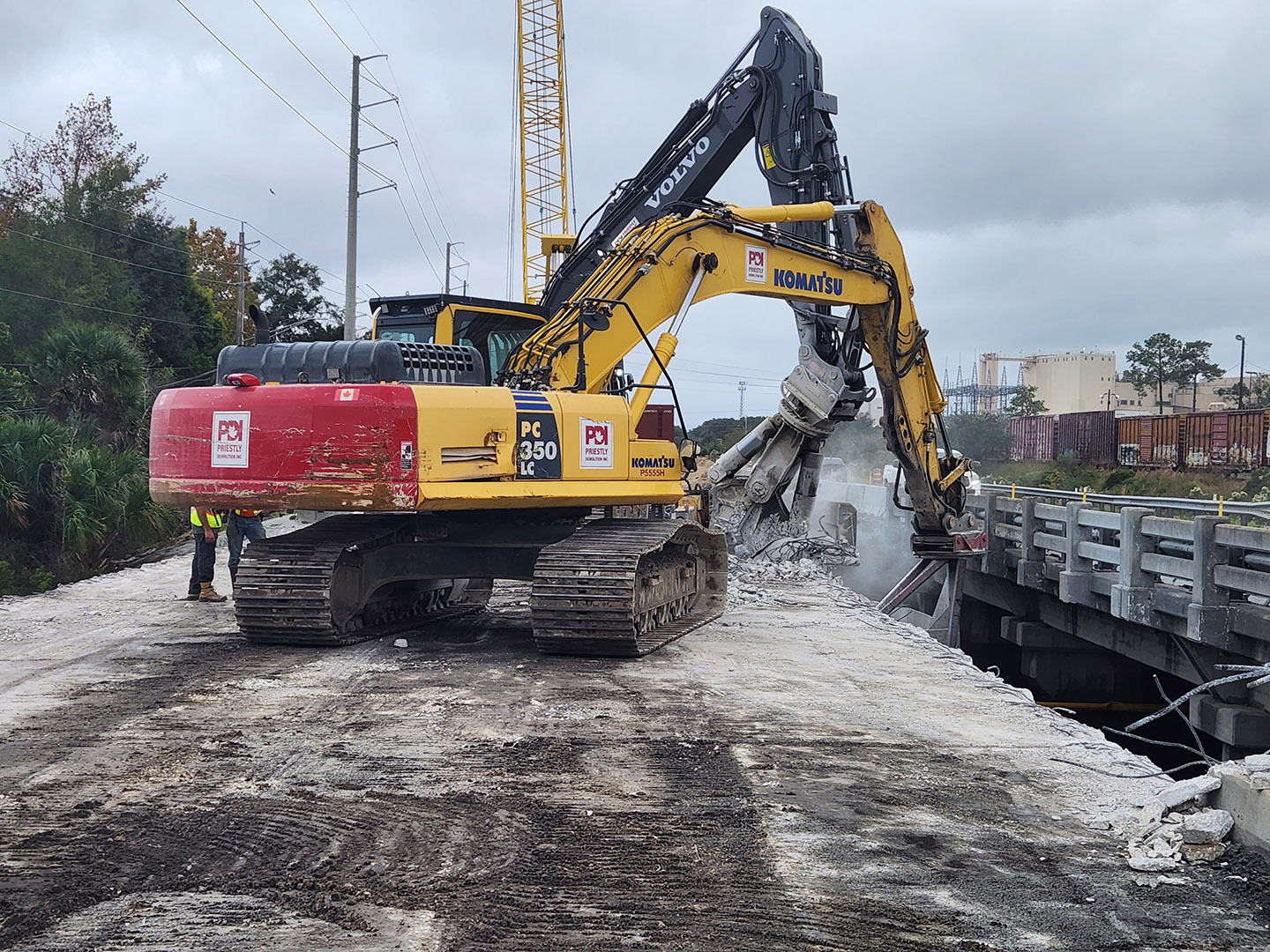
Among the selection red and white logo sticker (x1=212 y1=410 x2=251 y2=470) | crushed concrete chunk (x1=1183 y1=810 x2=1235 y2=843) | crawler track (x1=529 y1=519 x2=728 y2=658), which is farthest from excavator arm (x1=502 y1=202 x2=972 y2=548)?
crushed concrete chunk (x1=1183 y1=810 x2=1235 y2=843)

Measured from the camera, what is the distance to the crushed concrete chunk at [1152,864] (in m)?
4.14

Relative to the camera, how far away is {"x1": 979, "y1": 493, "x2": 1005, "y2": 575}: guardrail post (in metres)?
15.5

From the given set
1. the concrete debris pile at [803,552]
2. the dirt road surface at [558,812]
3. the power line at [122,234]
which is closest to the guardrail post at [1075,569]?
Answer: the concrete debris pile at [803,552]

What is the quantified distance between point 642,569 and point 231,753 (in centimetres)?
355

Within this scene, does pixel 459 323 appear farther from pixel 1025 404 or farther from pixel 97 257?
pixel 1025 404

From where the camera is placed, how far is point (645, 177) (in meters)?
12.7

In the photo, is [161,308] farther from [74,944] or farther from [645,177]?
[74,944]

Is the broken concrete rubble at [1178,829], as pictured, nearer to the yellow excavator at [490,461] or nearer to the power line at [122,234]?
the yellow excavator at [490,461]

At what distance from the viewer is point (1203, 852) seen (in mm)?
4246

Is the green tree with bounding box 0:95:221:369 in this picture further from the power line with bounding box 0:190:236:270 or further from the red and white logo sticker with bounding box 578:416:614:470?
the red and white logo sticker with bounding box 578:416:614:470

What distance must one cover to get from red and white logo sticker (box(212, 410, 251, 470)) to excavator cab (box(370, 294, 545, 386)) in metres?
1.97

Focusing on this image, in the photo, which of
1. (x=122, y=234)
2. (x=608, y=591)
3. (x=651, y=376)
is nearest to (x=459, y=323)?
(x=651, y=376)

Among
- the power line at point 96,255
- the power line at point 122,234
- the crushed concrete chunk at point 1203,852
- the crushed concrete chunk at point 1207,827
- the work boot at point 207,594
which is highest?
the power line at point 122,234

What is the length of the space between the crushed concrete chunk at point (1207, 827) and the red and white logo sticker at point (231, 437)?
5.84 m
